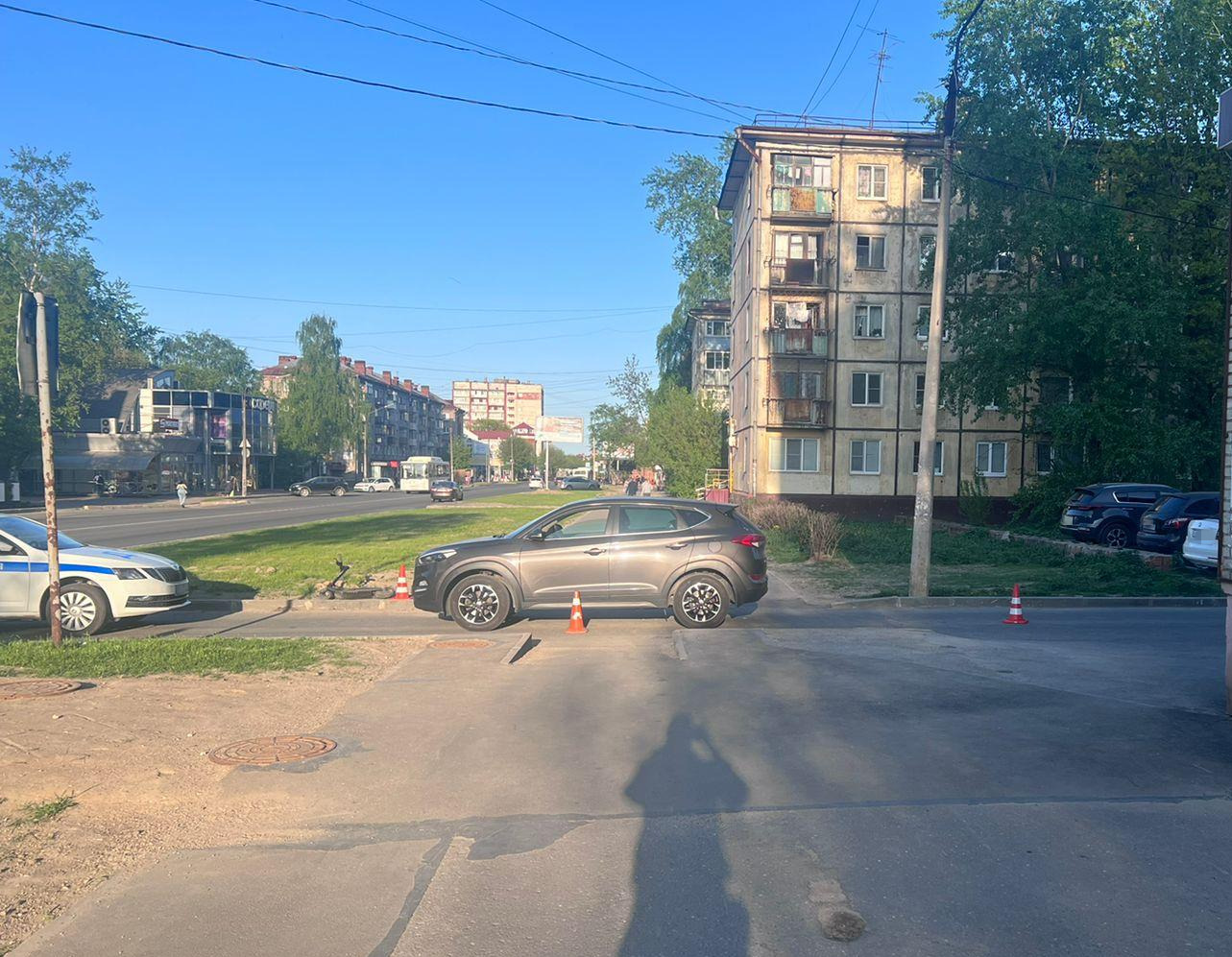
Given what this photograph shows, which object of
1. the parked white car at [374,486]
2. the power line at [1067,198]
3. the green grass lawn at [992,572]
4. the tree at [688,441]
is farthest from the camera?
the parked white car at [374,486]

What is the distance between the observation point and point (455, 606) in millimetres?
11664

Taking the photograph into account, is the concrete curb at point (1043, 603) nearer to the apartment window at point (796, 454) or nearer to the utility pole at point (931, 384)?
the utility pole at point (931, 384)

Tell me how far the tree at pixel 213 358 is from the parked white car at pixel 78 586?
9715cm

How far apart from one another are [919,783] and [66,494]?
71335mm

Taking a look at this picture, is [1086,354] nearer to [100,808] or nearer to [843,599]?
[843,599]

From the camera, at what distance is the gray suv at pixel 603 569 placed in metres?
11.7

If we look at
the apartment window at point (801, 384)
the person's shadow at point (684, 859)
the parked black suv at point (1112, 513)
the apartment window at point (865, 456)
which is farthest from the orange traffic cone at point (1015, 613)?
the apartment window at point (801, 384)

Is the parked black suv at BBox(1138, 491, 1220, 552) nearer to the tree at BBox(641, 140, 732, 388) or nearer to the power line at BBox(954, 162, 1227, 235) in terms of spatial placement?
the power line at BBox(954, 162, 1227, 235)

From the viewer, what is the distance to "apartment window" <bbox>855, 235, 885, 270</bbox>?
37.3 meters

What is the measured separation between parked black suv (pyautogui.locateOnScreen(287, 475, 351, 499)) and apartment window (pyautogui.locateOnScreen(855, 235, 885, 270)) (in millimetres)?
49910

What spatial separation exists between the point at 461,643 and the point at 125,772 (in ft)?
16.3

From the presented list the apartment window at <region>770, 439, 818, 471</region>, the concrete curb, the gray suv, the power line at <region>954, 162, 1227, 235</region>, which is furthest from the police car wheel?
the apartment window at <region>770, 439, 818, 471</region>

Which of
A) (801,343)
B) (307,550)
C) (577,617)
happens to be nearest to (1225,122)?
(577,617)

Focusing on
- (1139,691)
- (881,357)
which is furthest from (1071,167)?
(1139,691)
